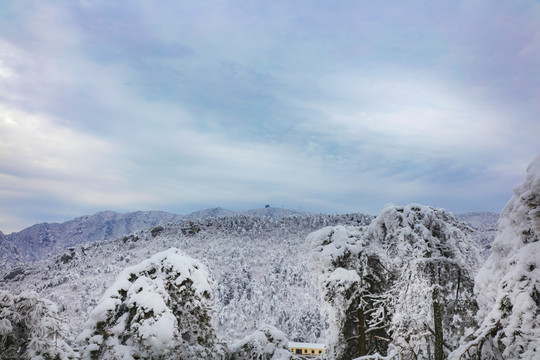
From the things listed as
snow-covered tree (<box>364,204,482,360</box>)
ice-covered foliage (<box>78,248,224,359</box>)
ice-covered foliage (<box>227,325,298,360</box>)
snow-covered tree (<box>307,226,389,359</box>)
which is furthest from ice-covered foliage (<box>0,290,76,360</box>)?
snow-covered tree (<box>364,204,482,360</box>)

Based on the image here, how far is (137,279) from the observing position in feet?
32.0

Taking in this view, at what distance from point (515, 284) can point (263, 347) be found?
26.6 ft

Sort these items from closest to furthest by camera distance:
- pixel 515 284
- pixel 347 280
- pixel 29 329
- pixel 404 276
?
pixel 515 284 → pixel 404 276 → pixel 29 329 → pixel 347 280

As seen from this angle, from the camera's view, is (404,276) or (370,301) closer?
(404,276)

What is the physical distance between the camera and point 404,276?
8055mm

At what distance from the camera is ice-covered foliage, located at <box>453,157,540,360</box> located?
346 centimetres

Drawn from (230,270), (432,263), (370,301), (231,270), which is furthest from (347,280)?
(231,270)

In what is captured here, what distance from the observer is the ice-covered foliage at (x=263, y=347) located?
10.1 metres

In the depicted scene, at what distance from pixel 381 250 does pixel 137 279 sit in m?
7.45

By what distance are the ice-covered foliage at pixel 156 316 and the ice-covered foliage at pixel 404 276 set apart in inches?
169

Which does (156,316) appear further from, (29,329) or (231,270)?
(231,270)

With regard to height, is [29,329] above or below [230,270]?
above

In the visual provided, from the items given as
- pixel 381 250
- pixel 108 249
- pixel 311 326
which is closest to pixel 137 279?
pixel 381 250

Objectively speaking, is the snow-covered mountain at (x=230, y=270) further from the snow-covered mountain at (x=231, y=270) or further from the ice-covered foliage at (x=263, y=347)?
the ice-covered foliage at (x=263, y=347)
